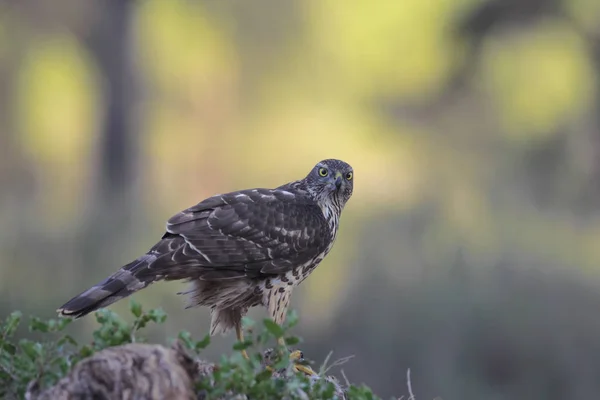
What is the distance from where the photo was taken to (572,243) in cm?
1155

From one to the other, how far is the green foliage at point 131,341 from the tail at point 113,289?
616 millimetres

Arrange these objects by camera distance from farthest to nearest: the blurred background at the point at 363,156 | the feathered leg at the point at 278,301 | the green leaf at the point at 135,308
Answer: the blurred background at the point at 363,156 → the feathered leg at the point at 278,301 → the green leaf at the point at 135,308

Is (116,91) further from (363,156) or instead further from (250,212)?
(250,212)

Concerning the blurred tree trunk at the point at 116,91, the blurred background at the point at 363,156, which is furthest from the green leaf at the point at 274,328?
the blurred tree trunk at the point at 116,91

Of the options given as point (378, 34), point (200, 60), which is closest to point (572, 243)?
point (378, 34)

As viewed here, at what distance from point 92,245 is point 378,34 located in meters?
9.21

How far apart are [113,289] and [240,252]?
88 cm

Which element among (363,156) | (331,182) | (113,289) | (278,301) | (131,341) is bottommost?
(363,156)

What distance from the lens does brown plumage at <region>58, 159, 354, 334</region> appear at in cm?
427

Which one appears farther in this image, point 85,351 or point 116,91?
point 116,91

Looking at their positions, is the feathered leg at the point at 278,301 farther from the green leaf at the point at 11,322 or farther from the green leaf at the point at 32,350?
the green leaf at the point at 32,350

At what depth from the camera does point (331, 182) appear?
17.3 ft

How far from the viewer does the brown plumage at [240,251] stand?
4273mm

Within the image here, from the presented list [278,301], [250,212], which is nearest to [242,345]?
[278,301]
